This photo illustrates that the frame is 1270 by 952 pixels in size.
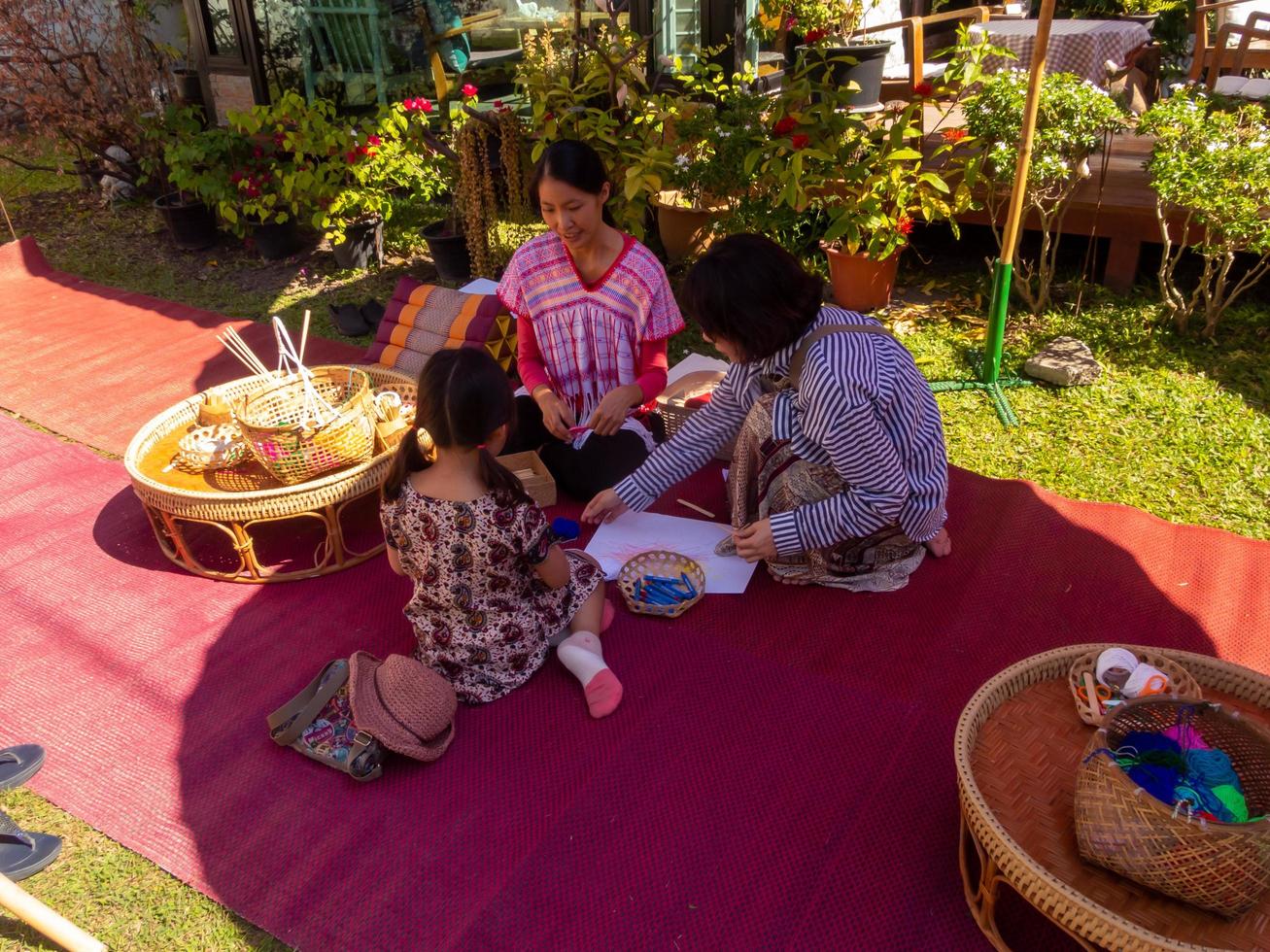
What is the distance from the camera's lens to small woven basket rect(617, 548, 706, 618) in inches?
115

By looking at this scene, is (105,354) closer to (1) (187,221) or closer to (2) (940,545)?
(1) (187,221)

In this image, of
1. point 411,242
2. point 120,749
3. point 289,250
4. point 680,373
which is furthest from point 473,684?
point 289,250

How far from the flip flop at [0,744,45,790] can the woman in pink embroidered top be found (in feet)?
6.07

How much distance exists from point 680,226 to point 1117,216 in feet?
7.99

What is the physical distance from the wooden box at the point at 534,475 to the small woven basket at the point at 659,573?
0.60m

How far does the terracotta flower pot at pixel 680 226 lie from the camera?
5.59 meters

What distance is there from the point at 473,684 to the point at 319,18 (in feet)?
21.9

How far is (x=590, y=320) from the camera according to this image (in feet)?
11.4

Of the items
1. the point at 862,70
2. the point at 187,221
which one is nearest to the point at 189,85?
the point at 187,221

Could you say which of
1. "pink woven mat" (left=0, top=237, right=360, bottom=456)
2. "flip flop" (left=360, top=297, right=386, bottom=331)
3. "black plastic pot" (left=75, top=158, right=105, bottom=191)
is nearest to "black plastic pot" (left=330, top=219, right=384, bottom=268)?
"pink woven mat" (left=0, top=237, right=360, bottom=456)

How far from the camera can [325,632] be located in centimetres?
300

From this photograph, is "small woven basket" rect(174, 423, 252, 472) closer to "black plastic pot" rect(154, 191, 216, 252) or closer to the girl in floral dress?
the girl in floral dress

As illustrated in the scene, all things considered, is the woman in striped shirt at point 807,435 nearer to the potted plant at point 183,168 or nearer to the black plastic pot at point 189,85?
the potted plant at point 183,168

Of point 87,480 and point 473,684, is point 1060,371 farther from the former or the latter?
point 87,480
